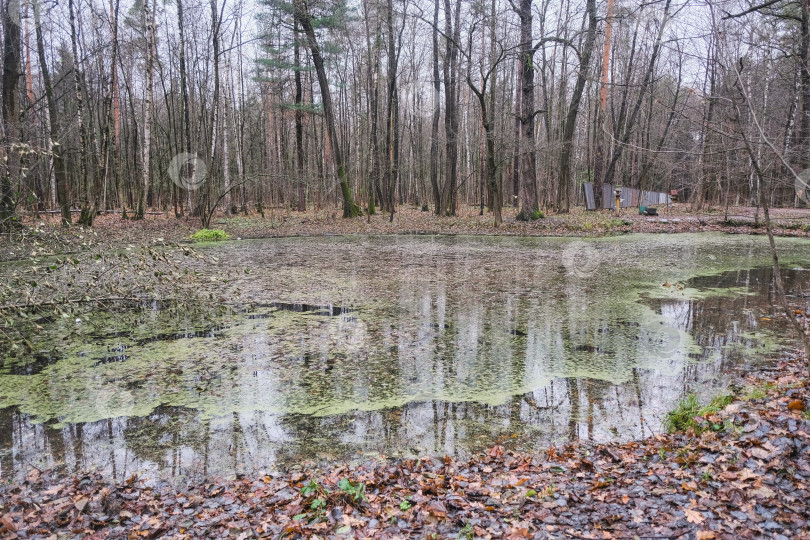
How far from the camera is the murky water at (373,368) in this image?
10.4 ft

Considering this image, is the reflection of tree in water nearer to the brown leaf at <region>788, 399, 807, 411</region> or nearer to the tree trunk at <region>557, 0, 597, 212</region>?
the brown leaf at <region>788, 399, 807, 411</region>

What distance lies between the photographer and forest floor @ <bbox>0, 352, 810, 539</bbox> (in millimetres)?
2115

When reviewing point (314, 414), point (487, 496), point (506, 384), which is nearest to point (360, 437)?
point (314, 414)

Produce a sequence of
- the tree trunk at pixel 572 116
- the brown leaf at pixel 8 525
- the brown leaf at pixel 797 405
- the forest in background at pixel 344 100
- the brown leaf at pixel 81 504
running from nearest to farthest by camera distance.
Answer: the brown leaf at pixel 8 525 < the brown leaf at pixel 81 504 < the brown leaf at pixel 797 405 < the forest in background at pixel 344 100 < the tree trunk at pixel 572 116

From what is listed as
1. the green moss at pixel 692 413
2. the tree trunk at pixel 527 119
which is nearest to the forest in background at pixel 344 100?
the tree trunk at pixel 527 119

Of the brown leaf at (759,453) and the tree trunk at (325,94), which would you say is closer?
the brown leaf at (759,453)

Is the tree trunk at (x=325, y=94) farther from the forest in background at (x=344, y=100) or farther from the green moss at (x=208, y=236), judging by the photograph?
the green moss at (x=208, y=236)

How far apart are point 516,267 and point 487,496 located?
731 centimetres

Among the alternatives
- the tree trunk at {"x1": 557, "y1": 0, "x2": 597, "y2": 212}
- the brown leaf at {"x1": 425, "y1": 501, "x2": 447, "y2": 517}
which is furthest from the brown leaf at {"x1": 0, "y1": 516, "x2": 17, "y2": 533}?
the tree trunk at {"x1": 557, "y1": 0, "x2": 597, "y2": 212}

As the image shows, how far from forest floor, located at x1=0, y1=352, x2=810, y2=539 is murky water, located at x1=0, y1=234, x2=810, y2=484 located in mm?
267

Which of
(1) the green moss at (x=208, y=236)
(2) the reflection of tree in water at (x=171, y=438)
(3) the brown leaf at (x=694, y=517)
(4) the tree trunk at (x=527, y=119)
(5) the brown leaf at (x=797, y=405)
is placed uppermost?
(4) the tree trunk at (x=527, y=119)

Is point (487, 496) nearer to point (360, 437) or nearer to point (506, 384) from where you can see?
point (360, 437)

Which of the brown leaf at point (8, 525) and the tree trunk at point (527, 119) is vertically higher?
the tree trunk at point (527, 119)

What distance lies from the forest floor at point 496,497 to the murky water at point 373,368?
0.27 metres
